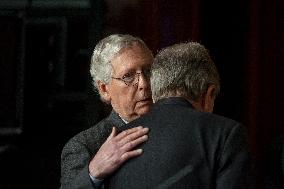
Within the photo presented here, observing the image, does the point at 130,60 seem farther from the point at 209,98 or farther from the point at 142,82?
the point at 209,98

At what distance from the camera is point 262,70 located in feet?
11.5

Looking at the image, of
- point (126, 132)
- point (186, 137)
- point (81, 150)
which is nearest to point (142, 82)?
point (81, 150)

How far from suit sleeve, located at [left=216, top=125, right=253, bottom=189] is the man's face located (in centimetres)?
67

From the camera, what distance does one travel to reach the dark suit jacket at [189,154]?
173 cm

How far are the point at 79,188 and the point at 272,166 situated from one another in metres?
0.88

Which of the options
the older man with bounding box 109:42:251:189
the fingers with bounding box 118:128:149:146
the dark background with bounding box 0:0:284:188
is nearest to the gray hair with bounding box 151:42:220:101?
the older man with bounding box 109:42:251:189

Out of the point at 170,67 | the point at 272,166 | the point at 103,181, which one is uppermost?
the point at 170,67

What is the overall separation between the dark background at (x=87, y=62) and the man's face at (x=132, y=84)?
1077 millimetres

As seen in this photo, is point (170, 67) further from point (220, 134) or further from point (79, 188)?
point (79, 188)

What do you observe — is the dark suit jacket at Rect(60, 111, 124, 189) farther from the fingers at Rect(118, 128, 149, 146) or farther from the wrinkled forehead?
the fingers at Rect(118, 128, 149, 146)

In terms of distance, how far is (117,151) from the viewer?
1.91 m

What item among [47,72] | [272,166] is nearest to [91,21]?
[47,72]

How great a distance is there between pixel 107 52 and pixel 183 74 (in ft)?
2.12

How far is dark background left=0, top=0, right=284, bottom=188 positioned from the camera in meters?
3.48
